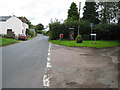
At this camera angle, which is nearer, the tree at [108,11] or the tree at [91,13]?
the tree at [108,11]

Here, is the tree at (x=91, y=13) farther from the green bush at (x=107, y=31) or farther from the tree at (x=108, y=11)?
the green bush at (x=107, y=31)

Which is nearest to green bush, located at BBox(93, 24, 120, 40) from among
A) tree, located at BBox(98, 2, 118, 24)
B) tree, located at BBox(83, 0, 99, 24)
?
tree, located at BBox(98, 2, 118, 24)

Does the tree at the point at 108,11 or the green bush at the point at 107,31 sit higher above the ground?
the tree at the point at 108,11

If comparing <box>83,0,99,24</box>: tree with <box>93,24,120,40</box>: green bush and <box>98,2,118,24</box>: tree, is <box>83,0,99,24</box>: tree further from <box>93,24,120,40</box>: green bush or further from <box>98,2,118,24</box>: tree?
<box>93,24,120,40</box>: green bush

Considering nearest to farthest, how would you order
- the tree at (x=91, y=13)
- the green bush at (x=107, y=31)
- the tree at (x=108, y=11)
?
the green bush at (x=107, y=31) < the tree at (x=108, y=11) < the tree at (x=91, y=13)

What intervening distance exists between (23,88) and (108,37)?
83.9 feet

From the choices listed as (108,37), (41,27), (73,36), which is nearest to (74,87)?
(73,36)

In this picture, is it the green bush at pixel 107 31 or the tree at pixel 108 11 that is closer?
the green bush at pixel 107 31

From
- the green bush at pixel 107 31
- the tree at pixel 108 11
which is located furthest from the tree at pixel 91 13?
the green bush at pixel 107 31

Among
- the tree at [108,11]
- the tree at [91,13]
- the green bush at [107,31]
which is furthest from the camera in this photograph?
the tree at [91,13]

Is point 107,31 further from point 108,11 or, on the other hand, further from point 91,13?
point 91,13

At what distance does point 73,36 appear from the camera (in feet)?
87.5

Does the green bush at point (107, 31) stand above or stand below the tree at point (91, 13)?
below

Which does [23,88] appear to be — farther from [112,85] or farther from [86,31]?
[86,31]
